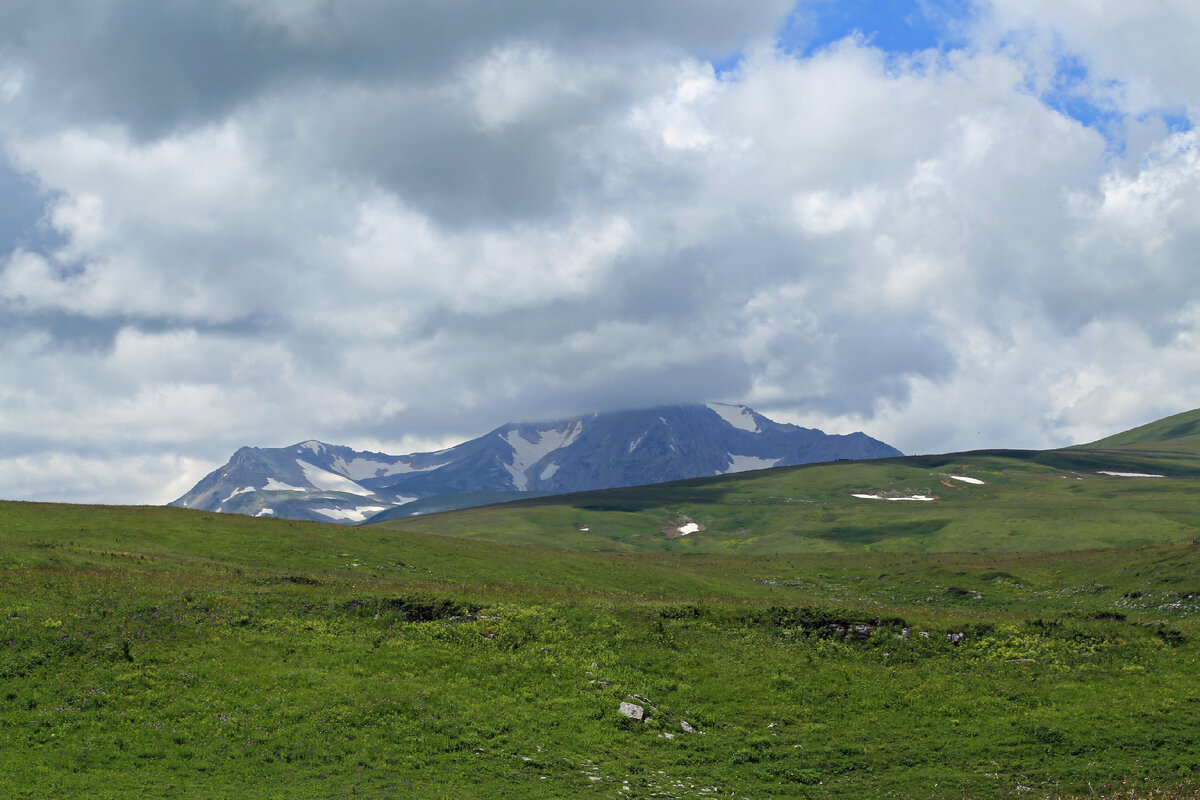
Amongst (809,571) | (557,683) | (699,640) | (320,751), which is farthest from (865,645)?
(809,571)

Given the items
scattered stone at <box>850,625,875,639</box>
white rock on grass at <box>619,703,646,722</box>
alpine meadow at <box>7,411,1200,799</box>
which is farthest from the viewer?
scattered stone at <box>850,625,875,639</box>

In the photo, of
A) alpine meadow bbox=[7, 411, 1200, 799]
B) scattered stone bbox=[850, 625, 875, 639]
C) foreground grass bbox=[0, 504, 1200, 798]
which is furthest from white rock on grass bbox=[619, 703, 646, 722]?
scattered stone bbox=[850, 625, 875, 639]

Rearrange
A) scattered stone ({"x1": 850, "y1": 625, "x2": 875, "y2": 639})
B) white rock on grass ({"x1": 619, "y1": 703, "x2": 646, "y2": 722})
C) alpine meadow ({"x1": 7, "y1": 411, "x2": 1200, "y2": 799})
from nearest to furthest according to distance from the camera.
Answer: alpine meadow ({"x1": 7, "y1": 411, "x2": 1200, "y2": 799}) < white rock on grass ({"x1": 619, "y1": 703, "x2": 646, "y2": 722}) < scattered stone ({"x1": 850, "y1": 625, "x2": 875, "y2": 639})

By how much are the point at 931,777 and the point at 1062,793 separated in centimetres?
414

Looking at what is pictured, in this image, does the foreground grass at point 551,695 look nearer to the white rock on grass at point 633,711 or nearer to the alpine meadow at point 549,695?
the alpine meadow at point 549,695

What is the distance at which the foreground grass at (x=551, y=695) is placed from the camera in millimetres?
29594

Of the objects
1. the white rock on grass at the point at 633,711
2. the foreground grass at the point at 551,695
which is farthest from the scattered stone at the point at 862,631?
the white rock on grass at the point at 633,711

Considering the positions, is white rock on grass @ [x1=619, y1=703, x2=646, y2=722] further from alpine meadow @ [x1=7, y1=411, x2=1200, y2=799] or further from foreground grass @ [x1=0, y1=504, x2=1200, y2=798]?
foreground grass @ [x1=0, y1=504, x2=1200, y2=798]

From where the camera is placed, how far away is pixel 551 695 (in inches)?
1471

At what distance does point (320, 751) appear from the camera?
3067 centimetres

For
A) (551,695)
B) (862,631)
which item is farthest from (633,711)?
(862,631)

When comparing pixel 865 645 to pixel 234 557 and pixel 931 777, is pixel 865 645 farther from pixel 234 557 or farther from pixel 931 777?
pixel 234 557

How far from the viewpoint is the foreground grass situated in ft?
97.1

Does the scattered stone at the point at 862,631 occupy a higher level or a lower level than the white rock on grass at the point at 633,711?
higher
